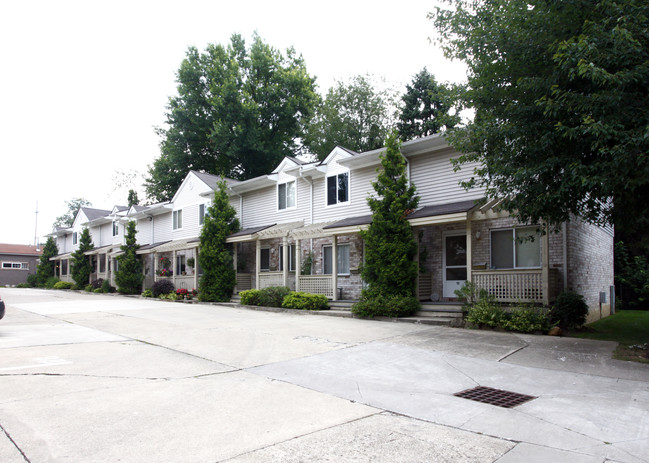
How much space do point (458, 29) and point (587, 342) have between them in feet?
24.3

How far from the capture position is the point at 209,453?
13.0ft

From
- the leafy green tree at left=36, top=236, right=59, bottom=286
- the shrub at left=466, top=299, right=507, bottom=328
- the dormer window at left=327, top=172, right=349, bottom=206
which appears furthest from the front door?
the leafy green tree at left=36, top=236, right=59, bottom=286

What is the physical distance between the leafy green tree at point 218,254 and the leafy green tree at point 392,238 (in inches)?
347

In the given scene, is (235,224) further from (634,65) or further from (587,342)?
(634,65)

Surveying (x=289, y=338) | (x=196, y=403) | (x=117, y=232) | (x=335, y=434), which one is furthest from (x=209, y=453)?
(x=117, y=232)

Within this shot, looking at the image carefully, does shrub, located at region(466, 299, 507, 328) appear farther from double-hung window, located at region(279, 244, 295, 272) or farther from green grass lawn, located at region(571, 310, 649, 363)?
double-hung window, located at region(279, 244, 295, 272)

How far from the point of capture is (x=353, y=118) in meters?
38.0

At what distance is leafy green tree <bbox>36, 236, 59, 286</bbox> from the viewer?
42344 millimetres

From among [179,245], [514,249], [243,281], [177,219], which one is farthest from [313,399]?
[177,219]

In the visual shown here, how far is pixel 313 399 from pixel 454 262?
1055 cm

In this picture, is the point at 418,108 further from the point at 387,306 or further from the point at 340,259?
the point at 387,306

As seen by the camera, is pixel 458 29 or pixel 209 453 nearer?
pixel 209 453

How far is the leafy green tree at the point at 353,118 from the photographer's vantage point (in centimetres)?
3738

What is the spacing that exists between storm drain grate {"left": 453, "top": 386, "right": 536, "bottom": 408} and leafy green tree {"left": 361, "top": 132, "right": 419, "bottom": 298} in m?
7.91
